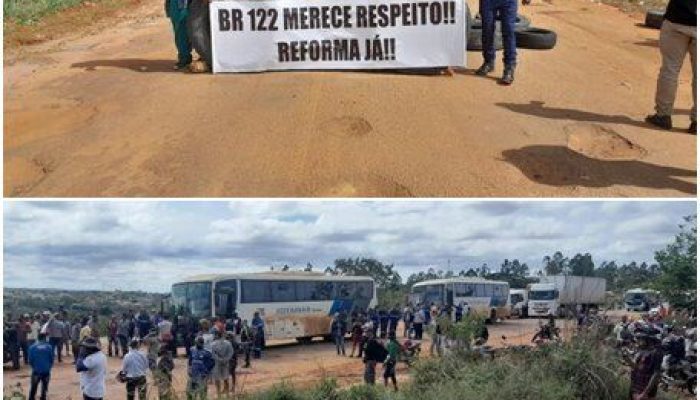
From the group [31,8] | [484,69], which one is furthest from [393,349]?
[31,8]

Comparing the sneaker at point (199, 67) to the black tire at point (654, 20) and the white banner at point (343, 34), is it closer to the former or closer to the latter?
the white banner at point (343, 34)

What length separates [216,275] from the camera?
17.8 meters

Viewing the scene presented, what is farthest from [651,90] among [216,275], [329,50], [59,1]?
[59,1]

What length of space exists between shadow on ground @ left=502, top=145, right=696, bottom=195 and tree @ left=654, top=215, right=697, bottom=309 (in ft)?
42.7

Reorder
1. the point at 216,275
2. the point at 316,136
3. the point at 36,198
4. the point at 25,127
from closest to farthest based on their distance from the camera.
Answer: the point at 36,198 < the point at 316,136 < the point at 25,127 < the point at 216,275

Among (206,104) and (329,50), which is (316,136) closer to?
(206,104)

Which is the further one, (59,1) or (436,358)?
(59,1)

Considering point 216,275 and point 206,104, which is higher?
point 206,104

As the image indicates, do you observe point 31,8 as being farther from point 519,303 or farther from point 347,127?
point 519,303

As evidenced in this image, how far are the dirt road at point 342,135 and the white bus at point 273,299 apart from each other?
24.8 feet

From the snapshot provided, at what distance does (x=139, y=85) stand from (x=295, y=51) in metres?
2.09

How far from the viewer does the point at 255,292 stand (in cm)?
1811

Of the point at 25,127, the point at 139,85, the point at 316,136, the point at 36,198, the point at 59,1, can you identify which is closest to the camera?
the point at 36,198

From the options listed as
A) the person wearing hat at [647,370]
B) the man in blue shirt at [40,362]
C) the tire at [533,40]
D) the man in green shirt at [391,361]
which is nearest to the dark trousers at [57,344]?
the man in blue shirt at [40,362]
